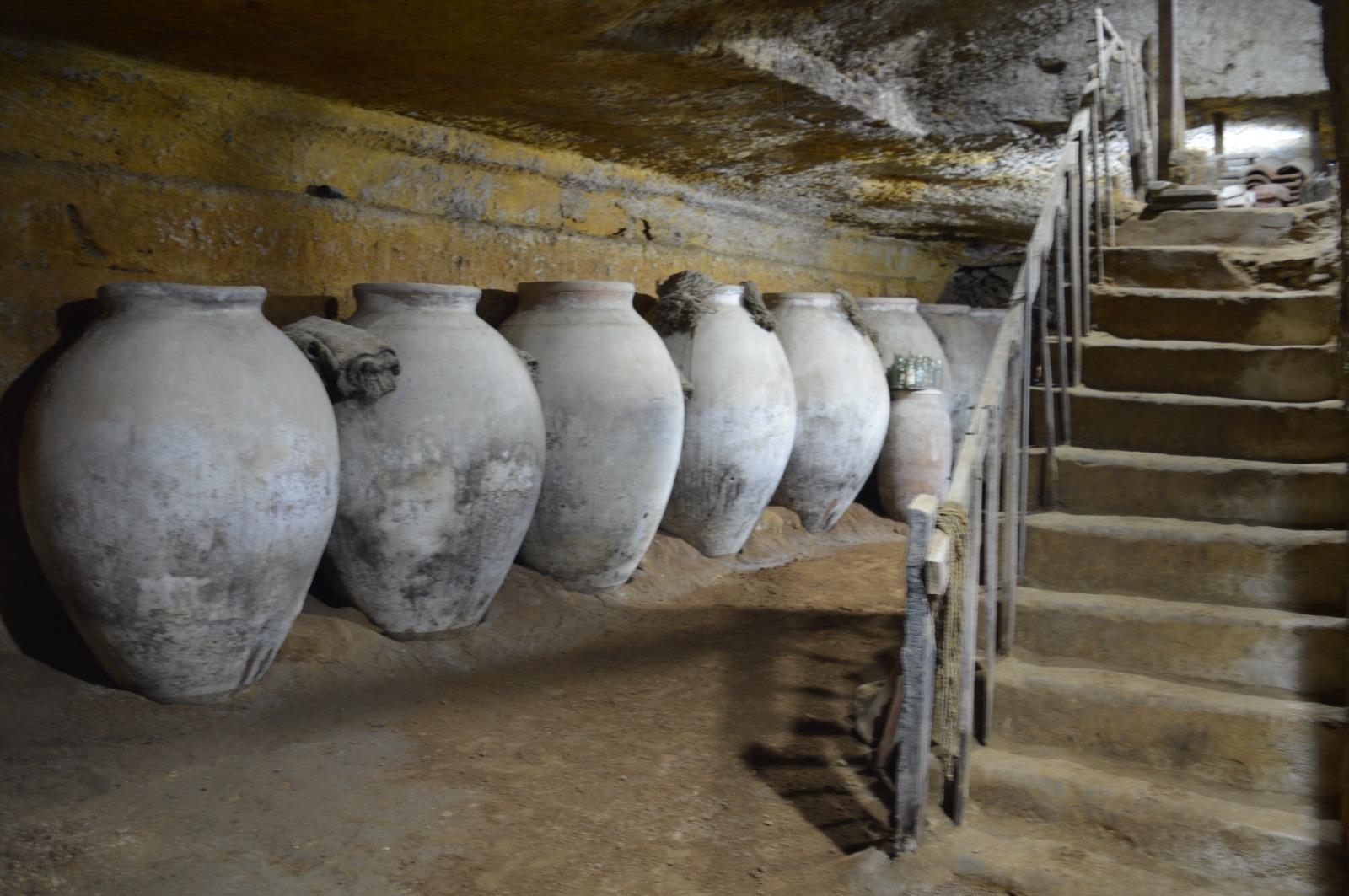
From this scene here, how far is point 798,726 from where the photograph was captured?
8.96ft

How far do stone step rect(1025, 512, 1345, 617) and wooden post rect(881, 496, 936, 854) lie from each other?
2.67 feet

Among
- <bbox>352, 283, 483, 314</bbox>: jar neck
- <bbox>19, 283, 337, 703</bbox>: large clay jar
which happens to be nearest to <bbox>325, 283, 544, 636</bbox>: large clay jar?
<bbox>352, 283, 483, 314</bbox>: jar neck

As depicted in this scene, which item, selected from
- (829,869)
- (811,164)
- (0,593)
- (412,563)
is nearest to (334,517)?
(412,563)

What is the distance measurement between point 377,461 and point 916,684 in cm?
175

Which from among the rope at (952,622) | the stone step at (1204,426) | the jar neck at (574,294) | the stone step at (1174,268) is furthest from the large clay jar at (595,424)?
the rope at (952,622)

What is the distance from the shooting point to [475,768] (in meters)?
2.46

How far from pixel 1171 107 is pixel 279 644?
469 centimetres

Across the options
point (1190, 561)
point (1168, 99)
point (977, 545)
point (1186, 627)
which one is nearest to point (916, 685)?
point (977, 545)

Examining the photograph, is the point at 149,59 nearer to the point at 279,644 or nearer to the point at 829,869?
the point at 279,644

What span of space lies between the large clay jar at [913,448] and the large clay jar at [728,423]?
3.74ft

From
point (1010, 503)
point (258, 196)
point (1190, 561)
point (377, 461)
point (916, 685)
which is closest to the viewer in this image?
point (916, 685)

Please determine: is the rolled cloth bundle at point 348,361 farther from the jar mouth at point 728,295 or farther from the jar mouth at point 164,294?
the jar mouth at point 728,295

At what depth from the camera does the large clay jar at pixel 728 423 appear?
4.27m

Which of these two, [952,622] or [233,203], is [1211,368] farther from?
[233,203]
